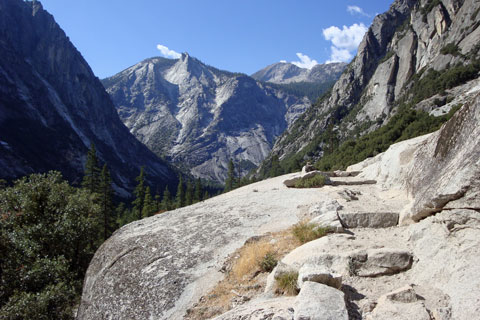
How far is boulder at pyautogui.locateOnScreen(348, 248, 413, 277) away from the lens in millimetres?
7336

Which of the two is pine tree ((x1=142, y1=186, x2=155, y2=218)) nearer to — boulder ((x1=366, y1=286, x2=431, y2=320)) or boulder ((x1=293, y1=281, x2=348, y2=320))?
boulder ((x1=293, y1=281, x2=348, y2=320))

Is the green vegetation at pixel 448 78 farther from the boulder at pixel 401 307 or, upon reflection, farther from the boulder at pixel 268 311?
the boulder at pixel 268 311

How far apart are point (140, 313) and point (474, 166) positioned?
10699 mm

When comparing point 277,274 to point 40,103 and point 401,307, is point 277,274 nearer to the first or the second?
point 401,307

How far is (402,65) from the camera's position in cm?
12381

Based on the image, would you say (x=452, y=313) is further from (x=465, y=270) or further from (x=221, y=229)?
(x=221, y=229)

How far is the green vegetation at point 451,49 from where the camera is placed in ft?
277

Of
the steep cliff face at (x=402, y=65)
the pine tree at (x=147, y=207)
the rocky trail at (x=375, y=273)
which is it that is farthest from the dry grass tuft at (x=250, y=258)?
the steep cliff face at (x=402, y=65)

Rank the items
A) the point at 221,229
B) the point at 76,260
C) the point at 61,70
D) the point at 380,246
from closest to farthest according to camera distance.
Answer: the point at 380,246 → the point at 221,229 → the point at 76,260 → the point at 61,70

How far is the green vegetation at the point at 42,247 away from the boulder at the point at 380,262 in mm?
15241

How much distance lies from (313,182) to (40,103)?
182 metres

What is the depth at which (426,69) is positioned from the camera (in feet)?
326

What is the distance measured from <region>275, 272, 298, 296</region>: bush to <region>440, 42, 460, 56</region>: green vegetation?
102m

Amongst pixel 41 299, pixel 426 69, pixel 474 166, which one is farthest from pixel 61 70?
pixel 474 166
